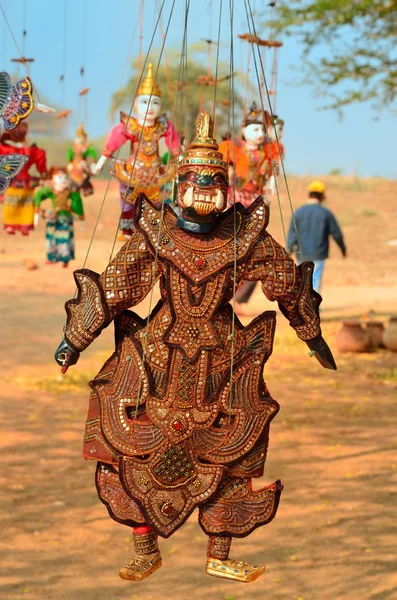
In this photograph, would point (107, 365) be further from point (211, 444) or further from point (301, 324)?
point (301, 324)

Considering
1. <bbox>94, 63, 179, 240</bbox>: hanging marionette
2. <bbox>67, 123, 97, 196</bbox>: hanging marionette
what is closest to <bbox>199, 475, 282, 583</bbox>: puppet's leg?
<bbox>94, 63, 179, 240</bbox>: hanging marionette

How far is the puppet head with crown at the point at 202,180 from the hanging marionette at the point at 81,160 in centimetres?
476

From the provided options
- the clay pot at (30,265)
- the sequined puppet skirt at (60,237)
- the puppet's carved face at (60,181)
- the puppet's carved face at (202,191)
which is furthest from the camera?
the clay pot at (30,265)

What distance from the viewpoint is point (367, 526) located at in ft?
22.3

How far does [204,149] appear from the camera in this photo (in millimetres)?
4109

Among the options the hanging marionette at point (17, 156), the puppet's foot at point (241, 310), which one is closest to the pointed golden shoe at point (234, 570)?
the hanging marionette at point (17, 156)

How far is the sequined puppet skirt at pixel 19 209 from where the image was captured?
8133mm

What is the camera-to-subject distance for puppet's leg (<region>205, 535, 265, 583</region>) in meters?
4.18

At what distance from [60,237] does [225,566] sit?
20.6ft

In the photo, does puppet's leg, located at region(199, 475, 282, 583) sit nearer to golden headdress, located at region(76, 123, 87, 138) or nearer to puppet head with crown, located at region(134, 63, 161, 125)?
puppet head with crown, located at region(134, 63, 161, 125)

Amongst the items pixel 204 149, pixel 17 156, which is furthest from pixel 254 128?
pixel 204 149

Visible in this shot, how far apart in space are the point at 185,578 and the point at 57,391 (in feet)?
12.8

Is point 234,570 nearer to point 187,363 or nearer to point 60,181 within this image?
point 187,363

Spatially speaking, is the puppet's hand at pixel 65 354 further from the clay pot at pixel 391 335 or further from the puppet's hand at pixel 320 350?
the clay pot at pixel 391 335
